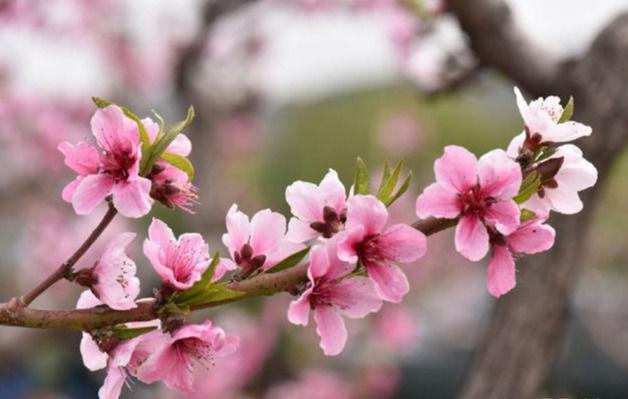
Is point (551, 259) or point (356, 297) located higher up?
point (356, 297)

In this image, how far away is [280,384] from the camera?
620 centimetres

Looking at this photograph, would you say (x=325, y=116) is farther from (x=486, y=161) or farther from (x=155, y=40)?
(x=486, y=161)

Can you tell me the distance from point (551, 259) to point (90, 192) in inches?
58.2

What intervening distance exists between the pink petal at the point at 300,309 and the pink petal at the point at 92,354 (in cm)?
23

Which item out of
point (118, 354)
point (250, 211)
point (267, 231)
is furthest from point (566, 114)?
point (250, 211)

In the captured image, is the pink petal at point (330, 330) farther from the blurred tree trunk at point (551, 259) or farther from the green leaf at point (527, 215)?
the blurred tree trunk at point (551, 259)

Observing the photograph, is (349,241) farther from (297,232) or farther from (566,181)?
(566,181)

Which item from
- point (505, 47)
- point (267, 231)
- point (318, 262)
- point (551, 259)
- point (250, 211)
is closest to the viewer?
point (318, 262)

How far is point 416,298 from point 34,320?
264 inches

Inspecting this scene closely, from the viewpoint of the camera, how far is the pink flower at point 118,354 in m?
1.13

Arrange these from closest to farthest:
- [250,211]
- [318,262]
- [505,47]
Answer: [318,262] → [505,47] → [250,211]

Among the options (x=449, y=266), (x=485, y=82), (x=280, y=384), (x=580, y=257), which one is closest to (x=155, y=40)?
(x=280, y=384)

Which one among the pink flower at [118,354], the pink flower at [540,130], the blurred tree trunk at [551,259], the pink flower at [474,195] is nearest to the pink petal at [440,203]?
the pink flower at [474,195]

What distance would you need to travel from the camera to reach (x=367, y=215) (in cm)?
108
